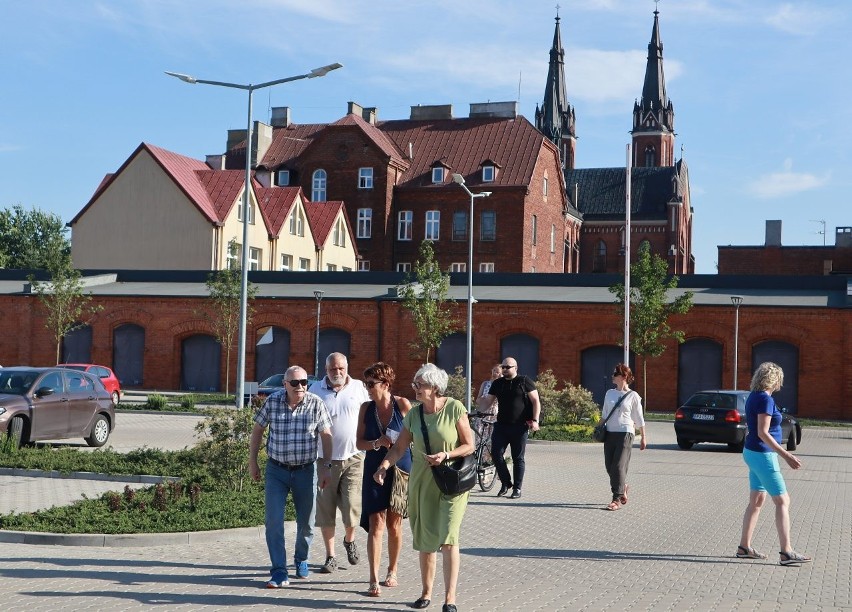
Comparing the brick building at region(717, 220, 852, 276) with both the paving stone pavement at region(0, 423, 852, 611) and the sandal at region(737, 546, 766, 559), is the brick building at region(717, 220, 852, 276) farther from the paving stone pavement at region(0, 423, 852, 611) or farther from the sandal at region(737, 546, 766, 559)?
the sandal at region(737, 546, 766, 559)

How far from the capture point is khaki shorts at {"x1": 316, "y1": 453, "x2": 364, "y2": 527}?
974 centimetres

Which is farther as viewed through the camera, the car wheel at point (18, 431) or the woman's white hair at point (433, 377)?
the car wheel at point (18, 431)

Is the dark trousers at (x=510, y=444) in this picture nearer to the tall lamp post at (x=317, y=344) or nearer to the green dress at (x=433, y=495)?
the green dress at (x=433, y=495)

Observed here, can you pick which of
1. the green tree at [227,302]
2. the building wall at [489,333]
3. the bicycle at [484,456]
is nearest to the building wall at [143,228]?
the building wall at [489,333]

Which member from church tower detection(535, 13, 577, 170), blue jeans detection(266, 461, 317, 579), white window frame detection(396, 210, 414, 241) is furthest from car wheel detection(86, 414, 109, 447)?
church tower detection(535, 13, 577, 170)

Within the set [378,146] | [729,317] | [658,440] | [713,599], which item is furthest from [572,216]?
[713,599]

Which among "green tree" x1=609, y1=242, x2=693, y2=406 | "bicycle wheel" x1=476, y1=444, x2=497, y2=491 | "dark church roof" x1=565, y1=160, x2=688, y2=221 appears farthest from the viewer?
"dark church roof" x1=565, y1=160, x2=688, y2=221

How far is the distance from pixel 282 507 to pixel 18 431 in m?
11.3

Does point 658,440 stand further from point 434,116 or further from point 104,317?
point 434,116

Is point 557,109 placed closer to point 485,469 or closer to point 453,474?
point 485,469

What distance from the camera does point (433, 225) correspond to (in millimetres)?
69375

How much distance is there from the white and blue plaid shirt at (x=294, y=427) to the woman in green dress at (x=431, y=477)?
1.10m

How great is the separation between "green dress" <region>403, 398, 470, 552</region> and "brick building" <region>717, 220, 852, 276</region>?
6758 cm

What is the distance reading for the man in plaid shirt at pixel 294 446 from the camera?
9.05 metres
